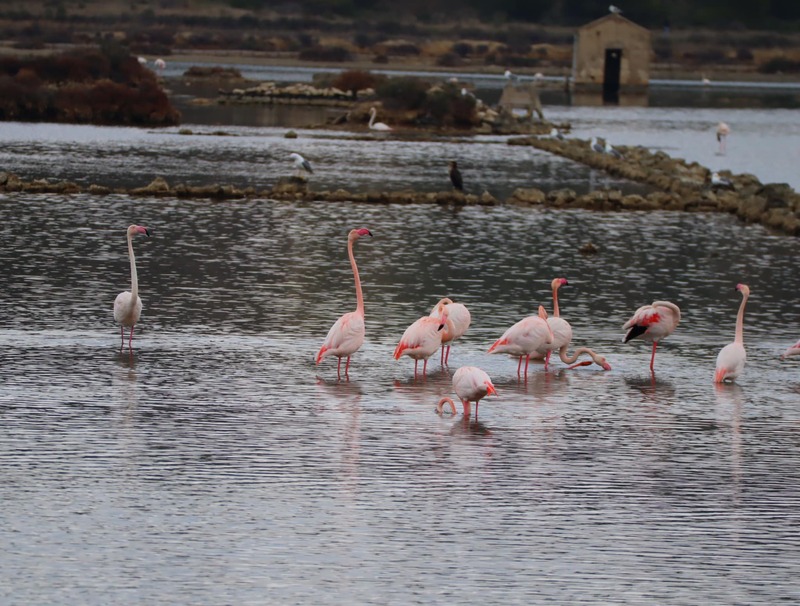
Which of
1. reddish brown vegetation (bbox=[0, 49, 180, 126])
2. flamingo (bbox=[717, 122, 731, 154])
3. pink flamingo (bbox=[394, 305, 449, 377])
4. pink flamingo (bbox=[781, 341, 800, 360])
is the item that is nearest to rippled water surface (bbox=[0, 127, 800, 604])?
pink flamingo (bbox=[781, 341, 800, 360])

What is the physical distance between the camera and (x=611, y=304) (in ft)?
61.0

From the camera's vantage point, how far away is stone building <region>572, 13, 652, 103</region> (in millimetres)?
113188

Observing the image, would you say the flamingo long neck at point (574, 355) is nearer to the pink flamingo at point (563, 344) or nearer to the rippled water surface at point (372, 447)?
the pink flamingo at point (563, 344)

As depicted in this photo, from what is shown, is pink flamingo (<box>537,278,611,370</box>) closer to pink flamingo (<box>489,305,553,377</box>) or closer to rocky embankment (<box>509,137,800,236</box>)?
pink flamingo (<box>489,305,553,377</box>)

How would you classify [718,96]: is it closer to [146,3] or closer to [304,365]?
[146,3]

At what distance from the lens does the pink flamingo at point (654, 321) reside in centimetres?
1477

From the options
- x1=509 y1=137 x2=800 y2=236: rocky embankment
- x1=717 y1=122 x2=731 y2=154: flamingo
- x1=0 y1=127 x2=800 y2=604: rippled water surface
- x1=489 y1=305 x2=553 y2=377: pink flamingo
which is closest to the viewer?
x1=0 y1=127 x2=800 y2=604: rippled water surface

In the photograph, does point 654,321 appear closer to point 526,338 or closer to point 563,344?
point 563,344

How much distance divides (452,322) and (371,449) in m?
3.33

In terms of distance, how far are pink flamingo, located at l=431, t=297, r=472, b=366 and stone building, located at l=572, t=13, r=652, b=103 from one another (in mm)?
99516

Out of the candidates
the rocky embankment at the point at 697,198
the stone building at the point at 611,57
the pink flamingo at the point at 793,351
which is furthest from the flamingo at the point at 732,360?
the stone building at the point at 611,57

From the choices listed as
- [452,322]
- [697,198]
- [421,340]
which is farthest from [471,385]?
[697,198]

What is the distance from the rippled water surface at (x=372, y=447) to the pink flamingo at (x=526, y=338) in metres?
0.36

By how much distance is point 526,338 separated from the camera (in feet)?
45.1
